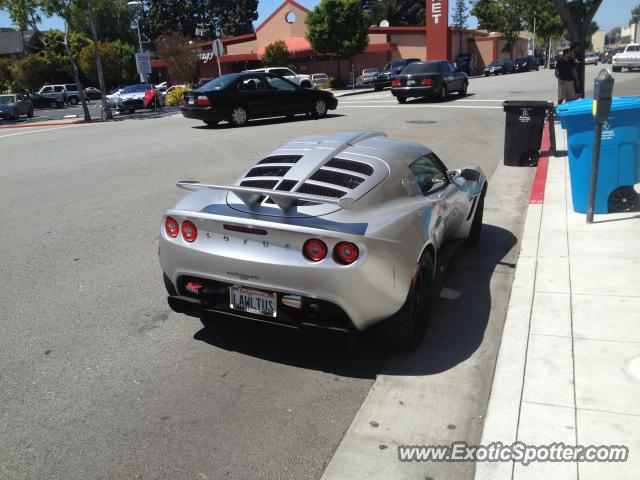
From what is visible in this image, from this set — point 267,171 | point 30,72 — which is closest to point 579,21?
point 267,171

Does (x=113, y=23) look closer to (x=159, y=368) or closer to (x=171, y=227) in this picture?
(x=171, y=227)

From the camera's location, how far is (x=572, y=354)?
397 centimetres

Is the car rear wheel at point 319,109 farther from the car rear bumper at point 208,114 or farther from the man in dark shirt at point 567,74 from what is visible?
the man in dark shirt at point 567,74

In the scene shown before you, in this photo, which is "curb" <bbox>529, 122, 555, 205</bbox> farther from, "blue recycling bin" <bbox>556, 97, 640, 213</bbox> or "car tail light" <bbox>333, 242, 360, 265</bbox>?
"car tail light" <bbox>333, 242, 360, 265</bbox>

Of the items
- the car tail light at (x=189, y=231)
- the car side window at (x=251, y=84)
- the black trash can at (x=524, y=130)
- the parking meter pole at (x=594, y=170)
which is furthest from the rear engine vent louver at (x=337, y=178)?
the car side window at (x=251, y=84)

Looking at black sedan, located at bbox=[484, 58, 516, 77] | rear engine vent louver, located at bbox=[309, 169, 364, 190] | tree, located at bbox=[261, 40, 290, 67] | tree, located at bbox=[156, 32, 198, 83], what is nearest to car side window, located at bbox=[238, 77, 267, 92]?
rear engine vent louver, located at bbox=[309, 169, 364, 190]

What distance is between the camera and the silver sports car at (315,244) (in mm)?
3549

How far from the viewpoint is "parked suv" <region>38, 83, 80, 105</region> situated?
45.8m

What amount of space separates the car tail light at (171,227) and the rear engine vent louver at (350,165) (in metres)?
1.13

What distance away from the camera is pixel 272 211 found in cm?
383

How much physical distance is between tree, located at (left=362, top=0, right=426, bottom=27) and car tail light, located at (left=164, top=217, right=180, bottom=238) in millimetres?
92839

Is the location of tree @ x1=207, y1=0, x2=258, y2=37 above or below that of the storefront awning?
above

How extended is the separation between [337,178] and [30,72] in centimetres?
5435
